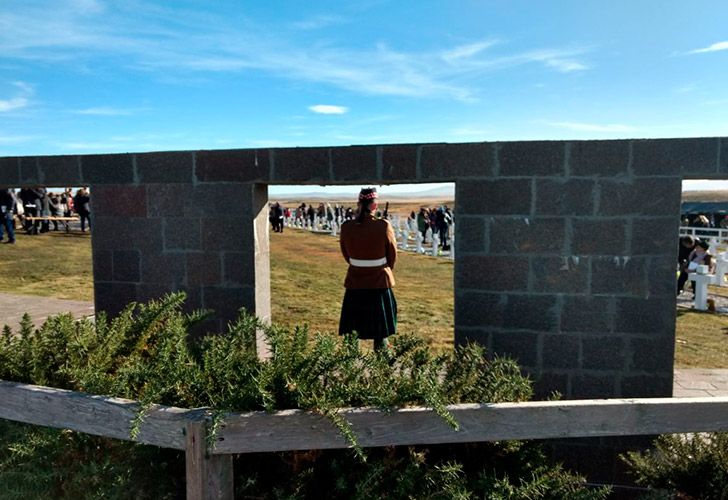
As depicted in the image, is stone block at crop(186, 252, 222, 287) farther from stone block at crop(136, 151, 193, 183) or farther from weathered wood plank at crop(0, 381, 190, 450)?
weathered wood plank at crop(0, 381, 190, 450)

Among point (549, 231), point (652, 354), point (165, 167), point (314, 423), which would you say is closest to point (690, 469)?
point (652, 354)

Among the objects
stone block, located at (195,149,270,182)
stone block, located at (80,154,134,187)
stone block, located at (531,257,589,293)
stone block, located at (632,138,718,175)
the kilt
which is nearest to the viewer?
stone block, located at (632,138,718,175)

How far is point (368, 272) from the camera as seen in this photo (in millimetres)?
4832

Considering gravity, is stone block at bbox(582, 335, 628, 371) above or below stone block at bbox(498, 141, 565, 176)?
below

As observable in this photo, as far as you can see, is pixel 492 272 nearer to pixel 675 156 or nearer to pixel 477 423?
pixel 675 156

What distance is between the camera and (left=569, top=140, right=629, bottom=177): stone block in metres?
3.79

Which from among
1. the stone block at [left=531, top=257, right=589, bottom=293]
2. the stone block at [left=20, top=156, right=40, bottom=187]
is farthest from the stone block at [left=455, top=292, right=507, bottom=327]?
the stone block at [left=20, top=156, right=40, bottom=187]

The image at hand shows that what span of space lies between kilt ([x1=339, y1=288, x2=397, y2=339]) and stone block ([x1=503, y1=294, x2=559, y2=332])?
1.15m

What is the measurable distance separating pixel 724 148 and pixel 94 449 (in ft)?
13.7

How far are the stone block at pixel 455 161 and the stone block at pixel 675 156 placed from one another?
3.19ft

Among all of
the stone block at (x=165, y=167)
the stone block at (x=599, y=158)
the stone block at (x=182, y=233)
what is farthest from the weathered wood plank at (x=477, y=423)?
the stone block at (x=165, y=167)

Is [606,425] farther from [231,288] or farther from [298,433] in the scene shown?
[231,288]

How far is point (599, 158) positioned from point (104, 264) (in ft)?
13.0

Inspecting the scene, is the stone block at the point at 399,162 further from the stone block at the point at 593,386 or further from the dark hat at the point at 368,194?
the stone block at the point at 593,386
